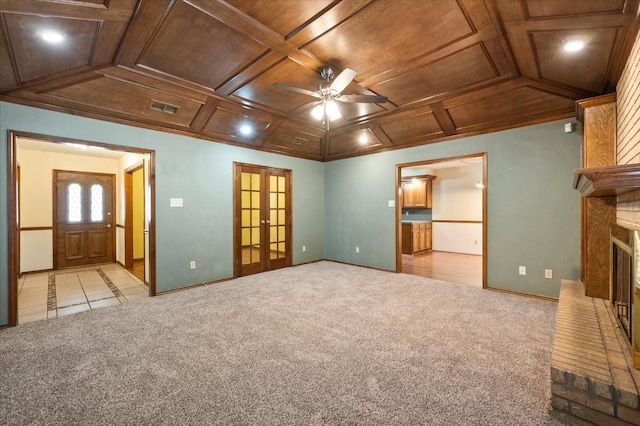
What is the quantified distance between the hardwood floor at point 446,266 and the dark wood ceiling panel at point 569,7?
12.0ft

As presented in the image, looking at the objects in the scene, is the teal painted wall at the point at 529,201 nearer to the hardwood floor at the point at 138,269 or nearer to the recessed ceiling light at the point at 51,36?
the recessed ceiling light at the point at 51,36

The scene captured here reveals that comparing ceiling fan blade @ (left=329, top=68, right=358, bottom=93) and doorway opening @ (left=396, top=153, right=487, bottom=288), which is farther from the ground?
ceiling fan blade @ (left=329, top=68, right=358, bottom=93)

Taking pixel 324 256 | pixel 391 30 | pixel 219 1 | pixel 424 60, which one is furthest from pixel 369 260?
pixel 219 1

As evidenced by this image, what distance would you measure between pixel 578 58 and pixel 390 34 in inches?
71.3

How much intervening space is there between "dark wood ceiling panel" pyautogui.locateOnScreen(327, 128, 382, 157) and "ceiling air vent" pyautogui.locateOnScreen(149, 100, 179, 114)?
9.34 ft

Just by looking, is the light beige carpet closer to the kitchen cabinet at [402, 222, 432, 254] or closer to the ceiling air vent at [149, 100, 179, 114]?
the ceiling air vent at [149, 100, 179, 114]

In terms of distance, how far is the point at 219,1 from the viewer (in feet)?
6.97

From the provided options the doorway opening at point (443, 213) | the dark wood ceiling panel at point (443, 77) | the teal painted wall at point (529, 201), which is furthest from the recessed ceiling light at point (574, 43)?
the doorway opening at point (443, 213)

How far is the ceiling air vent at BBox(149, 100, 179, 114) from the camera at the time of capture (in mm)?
3632

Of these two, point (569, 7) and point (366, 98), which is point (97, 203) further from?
point (569, 7)

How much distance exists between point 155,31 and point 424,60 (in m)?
2.60

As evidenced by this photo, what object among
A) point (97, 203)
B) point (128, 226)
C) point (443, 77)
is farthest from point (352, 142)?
point (97, 203)

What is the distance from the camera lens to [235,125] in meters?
4.53

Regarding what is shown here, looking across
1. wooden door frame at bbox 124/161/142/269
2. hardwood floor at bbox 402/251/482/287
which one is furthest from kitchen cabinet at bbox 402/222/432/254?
wooden door frame at bbox 124/161/142/269
